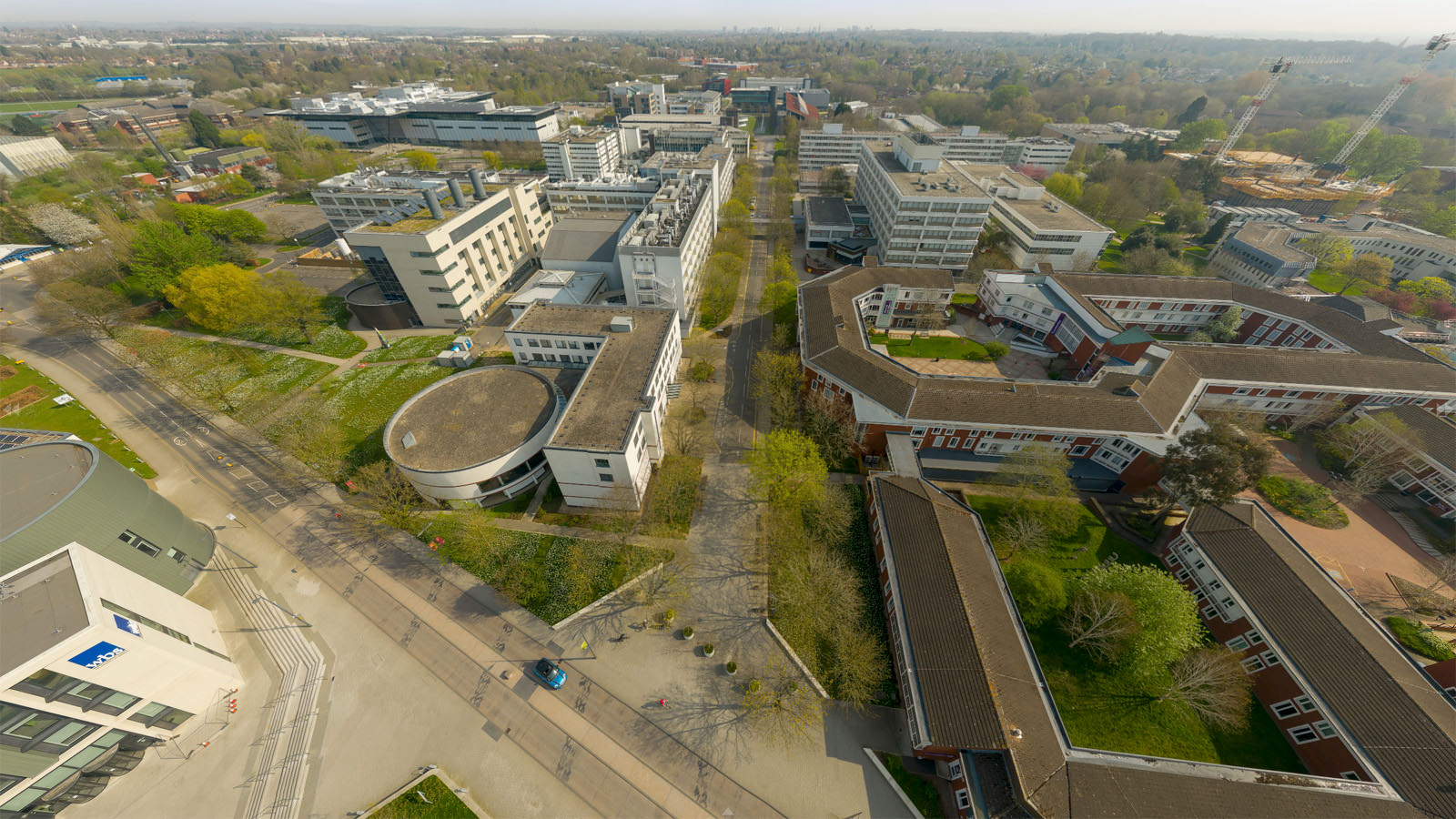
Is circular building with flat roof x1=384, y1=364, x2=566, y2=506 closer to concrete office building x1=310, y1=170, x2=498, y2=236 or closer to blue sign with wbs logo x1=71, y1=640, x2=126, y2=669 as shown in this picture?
blue sign with wbs logo x1=71, y1=640, x2=126, y2=669

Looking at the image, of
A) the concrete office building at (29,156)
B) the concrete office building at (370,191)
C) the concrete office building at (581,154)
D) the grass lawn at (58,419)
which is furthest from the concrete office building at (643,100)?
the grass lawn at (58,419)

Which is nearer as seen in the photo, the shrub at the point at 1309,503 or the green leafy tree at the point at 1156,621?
the green leafy tree at the point at 1156,621

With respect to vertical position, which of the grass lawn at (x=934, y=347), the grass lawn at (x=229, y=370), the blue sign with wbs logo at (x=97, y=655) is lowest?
the grass lawn at (x=229, y=370)

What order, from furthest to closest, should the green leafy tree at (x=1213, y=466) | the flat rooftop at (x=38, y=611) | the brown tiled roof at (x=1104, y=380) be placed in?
the brown tiled roof at (x=1104, y=380) < the green leafy tree at (x=1213, y=466) < the flat rooftop at (x=38, y=611)

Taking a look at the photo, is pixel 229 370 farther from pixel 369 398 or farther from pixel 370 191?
pixel 370 191

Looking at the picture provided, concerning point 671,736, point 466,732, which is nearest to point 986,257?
point 671,736

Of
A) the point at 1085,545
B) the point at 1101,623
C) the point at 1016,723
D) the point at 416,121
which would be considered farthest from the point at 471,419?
the point at 416,121

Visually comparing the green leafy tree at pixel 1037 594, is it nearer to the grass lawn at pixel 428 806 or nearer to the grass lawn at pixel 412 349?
the grass lawn at pixel 428 806
